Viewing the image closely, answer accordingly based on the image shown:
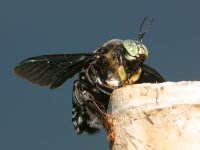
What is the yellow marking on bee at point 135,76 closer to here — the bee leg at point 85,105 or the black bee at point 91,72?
the black bee at point 91,72

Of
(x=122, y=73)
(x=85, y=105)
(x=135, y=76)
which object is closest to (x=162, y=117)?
(x=122, y=73)

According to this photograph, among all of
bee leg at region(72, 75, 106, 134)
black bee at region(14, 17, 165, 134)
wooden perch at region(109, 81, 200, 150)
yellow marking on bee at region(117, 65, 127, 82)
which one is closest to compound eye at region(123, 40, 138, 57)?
black bee at region(14, 17, 165, 134)

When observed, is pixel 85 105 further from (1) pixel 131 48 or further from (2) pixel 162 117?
(2) pixel 162 117

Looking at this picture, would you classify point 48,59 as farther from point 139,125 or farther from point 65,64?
point 139,125

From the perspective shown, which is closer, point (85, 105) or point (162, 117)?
point (162, 117)

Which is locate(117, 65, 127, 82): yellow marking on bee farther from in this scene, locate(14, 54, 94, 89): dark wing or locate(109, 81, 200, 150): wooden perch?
locate(109, 81, 200, 150): wooden perch

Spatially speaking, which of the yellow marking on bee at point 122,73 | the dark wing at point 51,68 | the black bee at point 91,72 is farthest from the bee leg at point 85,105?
the yellow marking on bee at point 122,73

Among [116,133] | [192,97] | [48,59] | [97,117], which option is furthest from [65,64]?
[192,97]
